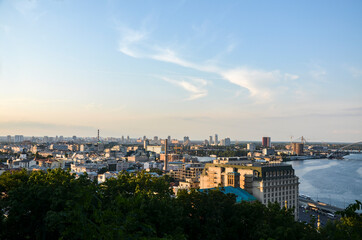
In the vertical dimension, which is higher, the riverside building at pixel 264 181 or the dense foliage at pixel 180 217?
the dense foliage at pixel 180 217

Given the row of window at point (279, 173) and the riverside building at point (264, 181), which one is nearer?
the riverside building at point (264, 181)

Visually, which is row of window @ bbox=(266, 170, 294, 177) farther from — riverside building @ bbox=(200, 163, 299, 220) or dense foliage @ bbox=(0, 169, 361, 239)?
dense foliage @ bbox=(0, 169, 361, 239)

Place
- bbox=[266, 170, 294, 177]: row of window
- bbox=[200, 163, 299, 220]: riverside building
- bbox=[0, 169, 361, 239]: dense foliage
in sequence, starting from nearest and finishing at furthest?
1. bbox=[0, 169, 361, 239]: dense foliage
2. bbox=[200, 163, 299, 220]: riverside building
3. bbox=[266, 170, 294, 177]: row of window

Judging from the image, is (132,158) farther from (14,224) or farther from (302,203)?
(14,224)

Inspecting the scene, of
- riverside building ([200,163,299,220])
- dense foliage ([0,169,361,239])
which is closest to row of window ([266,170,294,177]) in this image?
riverside building ([200,163,299,220])

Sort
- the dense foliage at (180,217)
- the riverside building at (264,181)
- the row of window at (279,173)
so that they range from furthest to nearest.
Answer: the row of window at (279,173)
the riverside building at (264,181)
the dense foliage at (180,217)

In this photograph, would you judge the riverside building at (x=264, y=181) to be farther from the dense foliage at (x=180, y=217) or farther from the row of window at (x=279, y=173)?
the dense foliage at (x=180, y=217)

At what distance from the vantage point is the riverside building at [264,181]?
2002cm

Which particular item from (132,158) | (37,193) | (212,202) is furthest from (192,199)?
(132,158)

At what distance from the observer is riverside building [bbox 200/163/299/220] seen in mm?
20023

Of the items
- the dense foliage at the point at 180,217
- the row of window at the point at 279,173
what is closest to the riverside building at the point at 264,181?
the row of window at the point at 279,173

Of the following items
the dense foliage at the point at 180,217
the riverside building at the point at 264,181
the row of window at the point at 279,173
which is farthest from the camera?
the row of window at the point at 279,173

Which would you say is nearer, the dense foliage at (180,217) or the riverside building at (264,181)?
the dense foliage at (180,217)

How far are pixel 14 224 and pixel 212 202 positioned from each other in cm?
447
